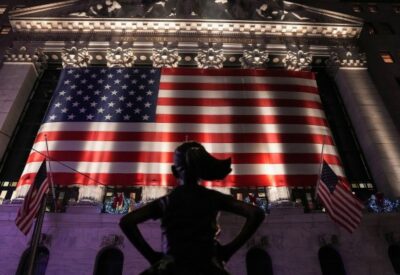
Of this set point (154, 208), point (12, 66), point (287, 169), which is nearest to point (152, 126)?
point (287, 169)

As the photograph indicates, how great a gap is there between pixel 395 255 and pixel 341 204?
15.7ft

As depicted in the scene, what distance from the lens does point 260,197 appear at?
18297mm

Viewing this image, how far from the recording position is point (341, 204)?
12859 mm

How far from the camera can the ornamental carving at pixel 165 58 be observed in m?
24.3

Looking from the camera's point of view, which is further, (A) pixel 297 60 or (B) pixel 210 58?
(A) pixel 297 60

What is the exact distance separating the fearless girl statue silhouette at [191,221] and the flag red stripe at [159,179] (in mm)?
11975

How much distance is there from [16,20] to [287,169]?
72.8ft

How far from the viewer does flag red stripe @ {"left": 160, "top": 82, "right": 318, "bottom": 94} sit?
2056 centimetres

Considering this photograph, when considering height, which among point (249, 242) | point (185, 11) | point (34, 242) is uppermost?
point (185, 11)

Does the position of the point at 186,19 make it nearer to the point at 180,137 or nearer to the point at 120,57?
the point at 120,57

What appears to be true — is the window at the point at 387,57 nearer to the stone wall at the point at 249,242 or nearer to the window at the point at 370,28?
the window at the point at 370,28

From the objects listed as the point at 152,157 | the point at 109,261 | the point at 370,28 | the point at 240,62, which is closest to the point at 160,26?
the point at 240,62

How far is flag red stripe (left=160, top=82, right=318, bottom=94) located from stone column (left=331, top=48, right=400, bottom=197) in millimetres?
3532

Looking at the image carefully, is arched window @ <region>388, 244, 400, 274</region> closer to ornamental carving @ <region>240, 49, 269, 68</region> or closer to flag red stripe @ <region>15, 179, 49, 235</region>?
ornamental carving @ <region>240, 49, 269, 68</region>
